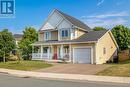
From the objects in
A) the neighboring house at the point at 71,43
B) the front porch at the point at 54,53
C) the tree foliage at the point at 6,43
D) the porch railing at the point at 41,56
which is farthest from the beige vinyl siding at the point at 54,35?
the tree foliage at the point at 6,43

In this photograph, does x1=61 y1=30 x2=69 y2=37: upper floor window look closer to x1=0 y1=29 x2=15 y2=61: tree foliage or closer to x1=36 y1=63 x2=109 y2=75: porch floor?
x1=0 y1=29 x2=15 y2=61: tree foliage

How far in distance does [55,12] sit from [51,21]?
1780 millimetres

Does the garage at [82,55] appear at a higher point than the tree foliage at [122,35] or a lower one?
lower

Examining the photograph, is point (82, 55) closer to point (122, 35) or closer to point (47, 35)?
point (47, 35)

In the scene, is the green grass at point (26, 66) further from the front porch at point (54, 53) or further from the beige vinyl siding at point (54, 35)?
the beige vinyl siding at point (54, 35)

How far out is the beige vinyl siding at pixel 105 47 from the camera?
35.6m

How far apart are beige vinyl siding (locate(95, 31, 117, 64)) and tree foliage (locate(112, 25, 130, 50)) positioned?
1883cm

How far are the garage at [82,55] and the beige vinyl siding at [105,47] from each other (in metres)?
1.39

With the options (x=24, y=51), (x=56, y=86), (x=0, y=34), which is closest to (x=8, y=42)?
(x=0, y=34)

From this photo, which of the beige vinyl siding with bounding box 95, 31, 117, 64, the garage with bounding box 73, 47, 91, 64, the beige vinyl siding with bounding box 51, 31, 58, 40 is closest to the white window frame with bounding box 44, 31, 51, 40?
the beige vinyl siding with bounding box 51, 31, 58, 40

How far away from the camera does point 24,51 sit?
5072 centimetres

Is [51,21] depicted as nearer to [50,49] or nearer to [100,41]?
[50,49]

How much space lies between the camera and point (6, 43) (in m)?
45.3

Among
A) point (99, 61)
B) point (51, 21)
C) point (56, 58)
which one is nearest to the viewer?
point (99, 61)
